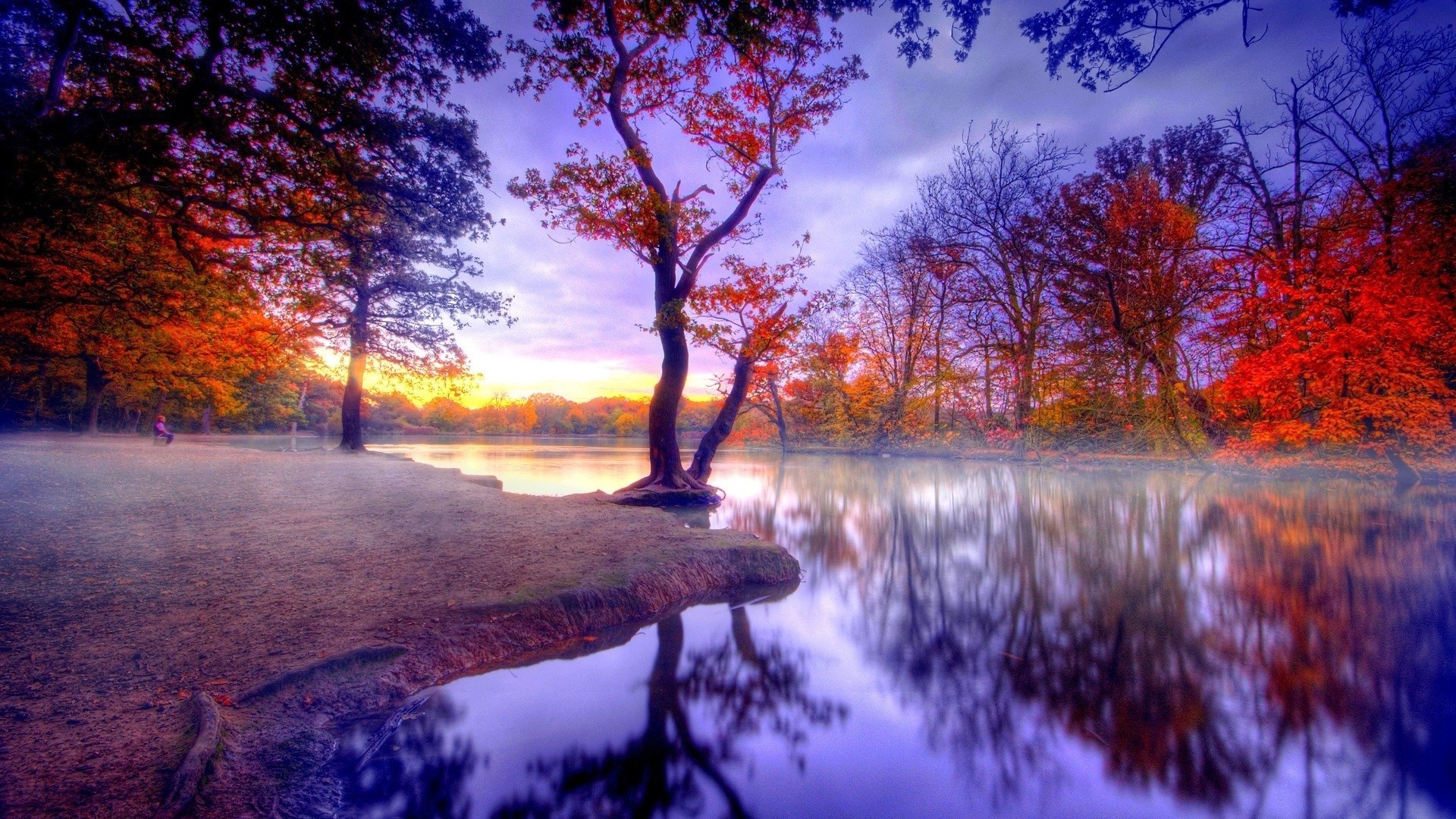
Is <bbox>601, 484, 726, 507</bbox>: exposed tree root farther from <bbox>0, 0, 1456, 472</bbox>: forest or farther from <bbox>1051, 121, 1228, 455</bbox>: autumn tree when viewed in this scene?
Result: <bbox>1051, 121, 1228, 455</bbox>: autumn tree

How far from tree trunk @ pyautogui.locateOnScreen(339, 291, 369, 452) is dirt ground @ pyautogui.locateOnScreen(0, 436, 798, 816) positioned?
8.15m

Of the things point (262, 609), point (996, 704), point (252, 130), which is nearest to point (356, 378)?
point (252, 130)

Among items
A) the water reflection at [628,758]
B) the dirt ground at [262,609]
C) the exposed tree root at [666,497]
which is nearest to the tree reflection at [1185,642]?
the water reflection at [628,758]

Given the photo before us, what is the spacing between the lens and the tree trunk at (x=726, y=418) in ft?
32.7

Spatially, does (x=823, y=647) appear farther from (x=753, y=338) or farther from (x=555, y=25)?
(x=555, y=25)

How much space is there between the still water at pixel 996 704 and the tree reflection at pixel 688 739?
1 centimetres

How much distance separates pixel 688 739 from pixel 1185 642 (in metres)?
3.29

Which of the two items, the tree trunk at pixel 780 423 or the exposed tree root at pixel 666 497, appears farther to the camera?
the tree trunk at pixel 780 423

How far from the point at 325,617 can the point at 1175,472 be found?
60.2 feet

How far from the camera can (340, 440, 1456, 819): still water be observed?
205 cm

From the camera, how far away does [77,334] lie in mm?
6426

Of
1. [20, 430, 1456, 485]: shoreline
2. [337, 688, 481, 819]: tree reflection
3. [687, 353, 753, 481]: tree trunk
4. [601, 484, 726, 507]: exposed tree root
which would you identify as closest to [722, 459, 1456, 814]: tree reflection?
[601, 484, 726, 507]: exposed tree root

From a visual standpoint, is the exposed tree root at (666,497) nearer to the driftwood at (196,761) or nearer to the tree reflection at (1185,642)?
the tree reflection at (1185,642)

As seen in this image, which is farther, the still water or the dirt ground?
the still water
